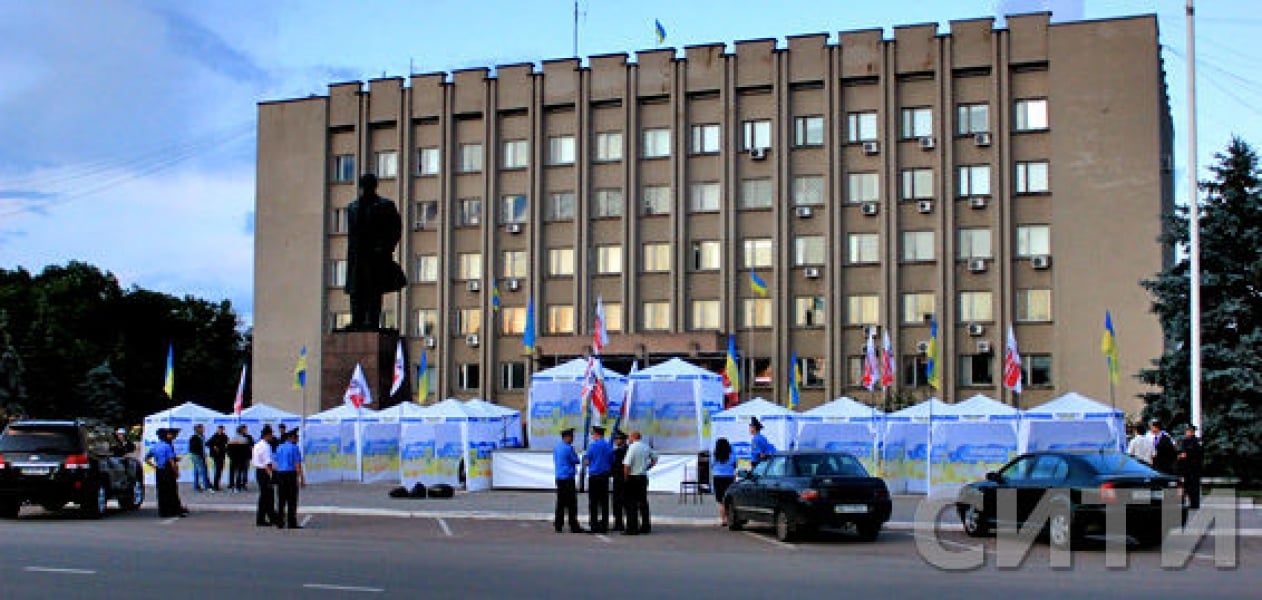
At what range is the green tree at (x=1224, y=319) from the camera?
109 ft

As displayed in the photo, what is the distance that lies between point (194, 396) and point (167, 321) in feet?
20.8

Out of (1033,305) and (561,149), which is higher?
(561,149)

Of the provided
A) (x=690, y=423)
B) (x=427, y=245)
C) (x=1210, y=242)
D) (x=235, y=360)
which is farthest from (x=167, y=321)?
(x=1210, y=242)

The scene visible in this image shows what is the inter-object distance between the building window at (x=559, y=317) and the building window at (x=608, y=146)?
7.15 m

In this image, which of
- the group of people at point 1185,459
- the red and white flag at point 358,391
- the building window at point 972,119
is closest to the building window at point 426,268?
the building window at point 972,119

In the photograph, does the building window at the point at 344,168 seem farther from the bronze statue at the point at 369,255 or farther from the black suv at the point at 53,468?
the black suv at the point at 53,468

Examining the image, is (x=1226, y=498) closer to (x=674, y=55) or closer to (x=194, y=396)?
(x=674, y=55)

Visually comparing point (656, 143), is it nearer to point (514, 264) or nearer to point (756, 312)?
point (514, 264)

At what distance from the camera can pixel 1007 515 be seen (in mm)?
19188

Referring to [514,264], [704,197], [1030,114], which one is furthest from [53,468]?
[1030,114]

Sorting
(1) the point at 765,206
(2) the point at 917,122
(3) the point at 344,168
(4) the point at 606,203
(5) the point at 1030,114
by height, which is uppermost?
(5) the point at 1030,114

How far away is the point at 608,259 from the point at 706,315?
5.55 meters

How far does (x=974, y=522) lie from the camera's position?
65.4 ft

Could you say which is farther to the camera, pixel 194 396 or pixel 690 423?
pixel 194 396
